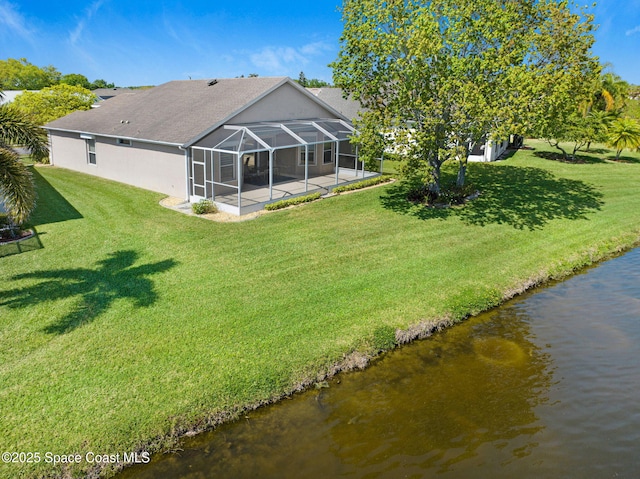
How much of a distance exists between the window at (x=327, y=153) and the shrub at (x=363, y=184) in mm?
2907

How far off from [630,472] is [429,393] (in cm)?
353

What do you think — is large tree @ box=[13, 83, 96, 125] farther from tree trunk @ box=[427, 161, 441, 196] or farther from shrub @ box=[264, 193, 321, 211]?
tree trunk @ box=[427, 161, 441, 196]

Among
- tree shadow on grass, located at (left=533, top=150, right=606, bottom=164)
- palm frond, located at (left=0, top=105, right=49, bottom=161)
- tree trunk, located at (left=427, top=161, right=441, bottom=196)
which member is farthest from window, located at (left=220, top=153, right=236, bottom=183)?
tree shadow on grass, located at (left=533, top=150, right=606, bottom=164)

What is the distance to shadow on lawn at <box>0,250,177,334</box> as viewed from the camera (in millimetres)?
11398

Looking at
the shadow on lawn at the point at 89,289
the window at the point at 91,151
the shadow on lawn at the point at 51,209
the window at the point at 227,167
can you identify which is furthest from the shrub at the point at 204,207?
the window at the point at 91,151

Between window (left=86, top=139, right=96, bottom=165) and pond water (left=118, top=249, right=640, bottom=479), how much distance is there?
22566 millimetres

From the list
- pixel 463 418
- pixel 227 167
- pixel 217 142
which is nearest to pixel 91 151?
pixel 227 167

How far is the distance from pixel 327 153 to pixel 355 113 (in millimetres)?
11528

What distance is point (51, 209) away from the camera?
63.9 ft

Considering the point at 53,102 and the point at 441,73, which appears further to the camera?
the point at 53,102

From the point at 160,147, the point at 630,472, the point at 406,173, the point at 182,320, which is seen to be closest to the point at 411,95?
the point at 406,173

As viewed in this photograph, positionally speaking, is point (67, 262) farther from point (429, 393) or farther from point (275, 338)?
point (429, 393)

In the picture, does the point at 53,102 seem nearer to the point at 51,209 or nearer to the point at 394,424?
the point at 51,209

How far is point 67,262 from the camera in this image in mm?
14234
